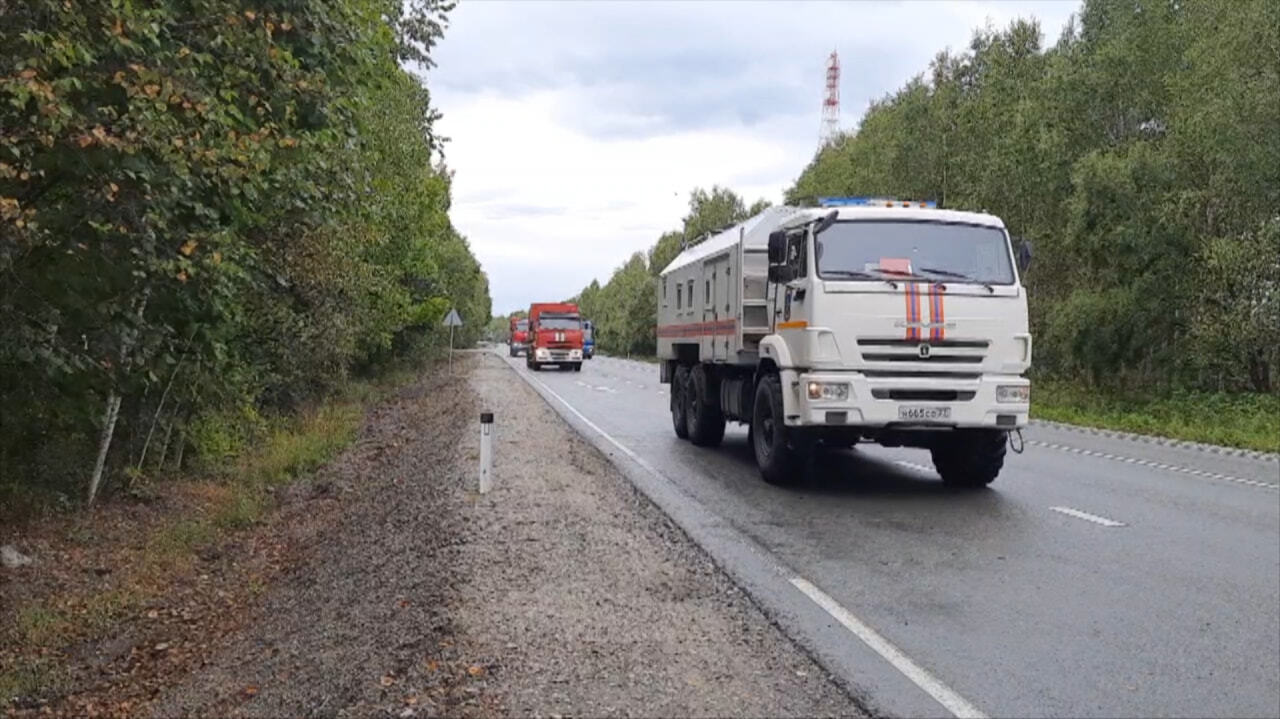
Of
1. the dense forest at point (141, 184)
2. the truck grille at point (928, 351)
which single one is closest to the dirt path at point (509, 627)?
the dense forest at point (141, 184)

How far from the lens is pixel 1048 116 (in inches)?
1460

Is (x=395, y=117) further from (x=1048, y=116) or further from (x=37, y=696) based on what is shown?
(x=1048, y=116)

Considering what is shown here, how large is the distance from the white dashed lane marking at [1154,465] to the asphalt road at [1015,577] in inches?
4.3

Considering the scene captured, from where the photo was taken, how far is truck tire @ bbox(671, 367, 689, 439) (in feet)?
57.1

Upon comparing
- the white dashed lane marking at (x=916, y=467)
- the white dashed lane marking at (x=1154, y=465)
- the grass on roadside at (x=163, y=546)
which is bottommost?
the grass on roadside at (x=163, y=546)

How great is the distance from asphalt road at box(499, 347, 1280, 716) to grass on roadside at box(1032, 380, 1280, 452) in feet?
22.6

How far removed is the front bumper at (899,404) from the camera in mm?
10734

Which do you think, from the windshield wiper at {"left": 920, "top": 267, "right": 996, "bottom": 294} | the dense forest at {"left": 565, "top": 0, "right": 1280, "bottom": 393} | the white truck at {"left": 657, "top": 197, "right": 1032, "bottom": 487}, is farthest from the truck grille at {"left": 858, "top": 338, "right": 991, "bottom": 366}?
the dense forest at {"left": 565, "top": 0, "right": 1280, "bottom": 393}

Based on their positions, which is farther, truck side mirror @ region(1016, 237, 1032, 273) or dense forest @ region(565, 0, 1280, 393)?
dense forest @ region(565, 0, 1280, 393)

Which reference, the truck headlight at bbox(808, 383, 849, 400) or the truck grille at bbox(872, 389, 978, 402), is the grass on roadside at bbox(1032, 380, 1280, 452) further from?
the truck headlight at bbox(808, 383, 849, 400)

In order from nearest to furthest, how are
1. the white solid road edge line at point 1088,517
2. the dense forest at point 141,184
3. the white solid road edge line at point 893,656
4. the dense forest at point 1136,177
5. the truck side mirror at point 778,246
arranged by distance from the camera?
the white solid road edge line at point 893,656 < the dense forest at point 141,184 < the white solid road edge line at point 1088,517 < the truck side mirror at point 778,246 < the dense forest at point 1136,177

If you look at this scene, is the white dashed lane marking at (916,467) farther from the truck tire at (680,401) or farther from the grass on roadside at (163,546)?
the grass on roadside at (163,546)

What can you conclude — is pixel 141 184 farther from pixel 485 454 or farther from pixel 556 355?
pixel 556 355

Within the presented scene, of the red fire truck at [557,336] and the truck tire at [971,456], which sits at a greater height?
the red fire truck at [557,336]
